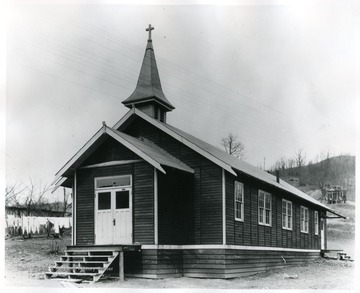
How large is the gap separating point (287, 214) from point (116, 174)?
1230 cm

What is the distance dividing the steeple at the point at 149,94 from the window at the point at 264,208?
6.19 meters

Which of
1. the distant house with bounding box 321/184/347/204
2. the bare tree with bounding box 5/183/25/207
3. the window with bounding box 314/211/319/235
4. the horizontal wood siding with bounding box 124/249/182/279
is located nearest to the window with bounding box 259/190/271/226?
the horizontal wood siding with bounding box 124/249/182/279

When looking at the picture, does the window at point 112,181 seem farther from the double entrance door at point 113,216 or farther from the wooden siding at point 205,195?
the wooden siding at point 205,195

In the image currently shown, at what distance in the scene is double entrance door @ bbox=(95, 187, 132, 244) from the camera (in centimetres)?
1805

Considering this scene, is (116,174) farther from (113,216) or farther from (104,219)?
(104,219)

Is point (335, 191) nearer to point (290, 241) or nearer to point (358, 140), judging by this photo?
point (290, 241)

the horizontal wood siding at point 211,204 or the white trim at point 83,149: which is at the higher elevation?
the white trim at point 83,149

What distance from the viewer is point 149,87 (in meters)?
23.5

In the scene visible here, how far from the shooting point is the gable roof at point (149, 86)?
23.1m

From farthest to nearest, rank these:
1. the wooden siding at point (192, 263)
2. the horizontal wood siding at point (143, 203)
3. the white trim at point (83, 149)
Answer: the white trim at point (83, 149)
the horizontal wood siding at point (143, 203)
the wooden siding at point (192, 263)

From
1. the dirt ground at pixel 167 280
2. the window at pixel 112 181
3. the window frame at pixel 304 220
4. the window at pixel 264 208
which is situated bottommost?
the dirt ground at pixel 167 280

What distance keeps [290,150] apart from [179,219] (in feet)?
44.7

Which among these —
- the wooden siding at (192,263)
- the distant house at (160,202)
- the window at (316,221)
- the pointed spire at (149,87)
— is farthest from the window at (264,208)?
the window at (316,221)

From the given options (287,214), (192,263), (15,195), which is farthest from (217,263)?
(15,195)
